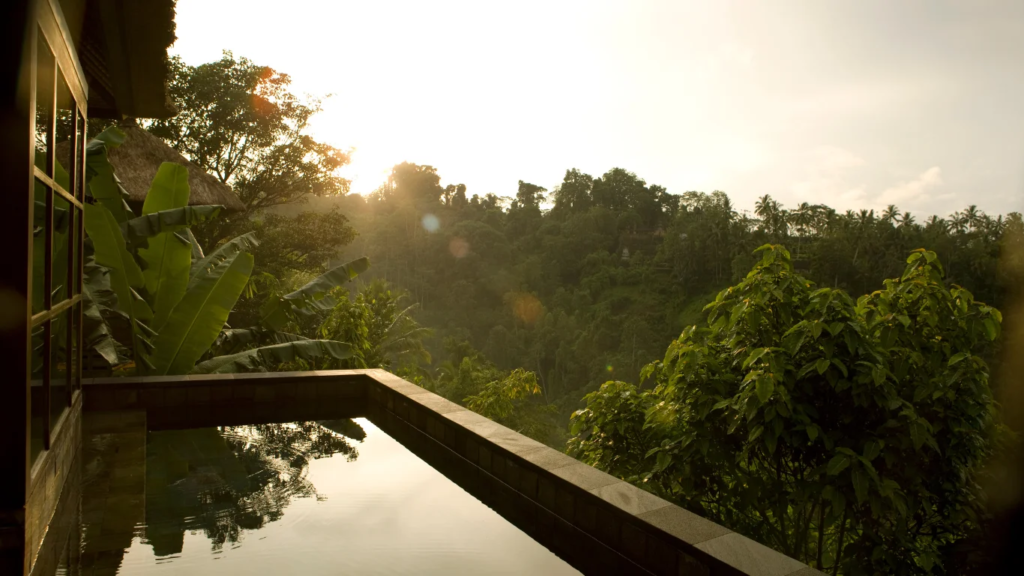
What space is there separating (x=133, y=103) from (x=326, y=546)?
9.00ft

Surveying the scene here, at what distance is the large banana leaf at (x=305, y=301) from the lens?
663 cm

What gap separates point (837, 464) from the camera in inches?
94.0

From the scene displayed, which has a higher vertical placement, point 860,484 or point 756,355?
point 756,355

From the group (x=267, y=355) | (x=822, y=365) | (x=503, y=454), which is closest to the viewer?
(x=822, y=365)

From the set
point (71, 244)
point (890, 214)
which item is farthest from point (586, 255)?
point (71, 244)

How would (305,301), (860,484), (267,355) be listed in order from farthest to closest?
(305,301) < (267,355) < (860,484)

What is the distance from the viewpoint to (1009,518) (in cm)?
94

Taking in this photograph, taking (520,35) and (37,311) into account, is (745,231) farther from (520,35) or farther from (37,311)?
(37,311)

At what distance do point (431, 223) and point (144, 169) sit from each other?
42999mm

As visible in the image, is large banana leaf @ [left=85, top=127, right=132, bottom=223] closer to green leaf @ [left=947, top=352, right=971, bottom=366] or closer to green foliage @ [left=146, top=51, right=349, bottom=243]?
green leaf @ [left=947, top=352, right=971, bottom=366]

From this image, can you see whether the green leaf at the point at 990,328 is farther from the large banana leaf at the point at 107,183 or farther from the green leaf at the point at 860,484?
the large banana leaf at the point at 107,183

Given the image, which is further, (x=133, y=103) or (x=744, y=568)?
(x=133, y=103)

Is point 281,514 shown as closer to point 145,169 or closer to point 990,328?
point 990,328

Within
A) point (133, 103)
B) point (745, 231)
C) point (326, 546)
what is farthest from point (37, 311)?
point (745, 231)
